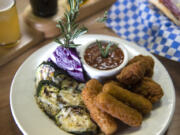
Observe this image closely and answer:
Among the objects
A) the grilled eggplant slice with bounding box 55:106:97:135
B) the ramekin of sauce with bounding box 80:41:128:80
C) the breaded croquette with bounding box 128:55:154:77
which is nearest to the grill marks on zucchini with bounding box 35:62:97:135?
the grilled eggplant slice with bounding box 55:106:97:135

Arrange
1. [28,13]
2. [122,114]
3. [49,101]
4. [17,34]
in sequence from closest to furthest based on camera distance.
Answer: [122,114] < [49,101] < [17,34] < [28,13]

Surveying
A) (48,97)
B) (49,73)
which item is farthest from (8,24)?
(48,97)

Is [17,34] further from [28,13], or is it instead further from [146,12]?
[146,12]

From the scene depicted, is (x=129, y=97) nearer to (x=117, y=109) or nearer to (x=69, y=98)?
(x=117, y=109)

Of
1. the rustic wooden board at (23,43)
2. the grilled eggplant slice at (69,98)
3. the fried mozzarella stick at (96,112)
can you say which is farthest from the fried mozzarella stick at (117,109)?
the rustic wooden board at (23,43)

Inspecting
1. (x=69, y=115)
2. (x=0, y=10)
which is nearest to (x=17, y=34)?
(x=0, y=10)

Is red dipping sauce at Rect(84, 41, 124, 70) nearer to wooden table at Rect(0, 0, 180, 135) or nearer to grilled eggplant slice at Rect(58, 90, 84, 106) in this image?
grilled eggplant slice at Rect(58, 90, 84, 106)
